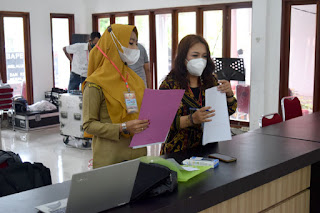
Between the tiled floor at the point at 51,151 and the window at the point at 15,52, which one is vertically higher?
the window at the point at 15,52

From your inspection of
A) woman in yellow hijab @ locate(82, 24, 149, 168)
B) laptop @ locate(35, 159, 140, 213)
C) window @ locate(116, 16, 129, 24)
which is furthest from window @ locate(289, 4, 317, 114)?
laptop @ locate(35, 159, 140, 213)

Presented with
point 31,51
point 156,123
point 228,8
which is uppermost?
point 228,8

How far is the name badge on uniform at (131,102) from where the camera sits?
2482 millimetres

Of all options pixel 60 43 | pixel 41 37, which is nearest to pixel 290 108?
pixel 41 37

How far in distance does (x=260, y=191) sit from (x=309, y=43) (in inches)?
197

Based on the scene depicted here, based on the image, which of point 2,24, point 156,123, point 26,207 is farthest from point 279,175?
point 2,24

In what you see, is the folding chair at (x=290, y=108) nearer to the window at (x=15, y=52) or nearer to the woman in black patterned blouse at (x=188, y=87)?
the woman in black patterned blouse at (x=188, y=87)

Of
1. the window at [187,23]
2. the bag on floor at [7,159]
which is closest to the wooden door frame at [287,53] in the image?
the window at [187,23]

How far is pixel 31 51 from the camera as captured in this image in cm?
870

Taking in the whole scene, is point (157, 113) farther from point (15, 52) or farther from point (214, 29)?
point (15, 52)

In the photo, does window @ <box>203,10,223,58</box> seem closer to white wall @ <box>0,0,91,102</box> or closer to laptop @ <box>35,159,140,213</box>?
white wall @ <box>0,0,91,102</box>

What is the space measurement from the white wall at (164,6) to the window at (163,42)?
31cm

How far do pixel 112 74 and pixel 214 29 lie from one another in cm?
552

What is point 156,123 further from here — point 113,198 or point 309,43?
point 309,43
